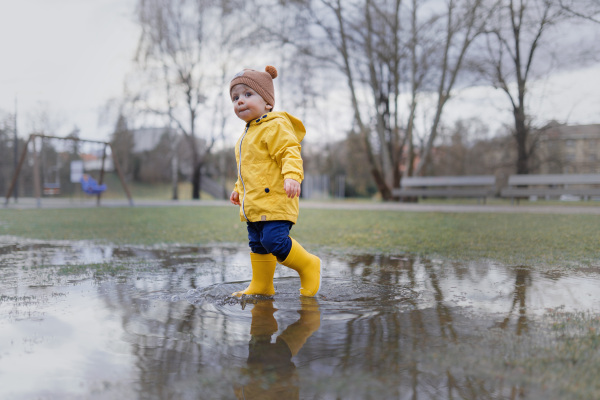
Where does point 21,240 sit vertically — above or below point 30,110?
below

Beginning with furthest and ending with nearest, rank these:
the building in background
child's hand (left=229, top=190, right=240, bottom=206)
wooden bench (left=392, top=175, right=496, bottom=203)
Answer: the building in background → wooden bench (left=392, top=175, right=496, bottom=203) → child's hand (left=229, top=190, right=240, bottom=206)

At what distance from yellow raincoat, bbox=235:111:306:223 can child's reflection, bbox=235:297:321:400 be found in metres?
0.52

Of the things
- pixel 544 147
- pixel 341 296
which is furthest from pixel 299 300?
pixel 544 147

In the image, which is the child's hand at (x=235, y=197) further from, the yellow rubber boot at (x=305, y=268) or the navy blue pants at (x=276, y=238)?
the yellow rubber boot at (x=305, y=268)

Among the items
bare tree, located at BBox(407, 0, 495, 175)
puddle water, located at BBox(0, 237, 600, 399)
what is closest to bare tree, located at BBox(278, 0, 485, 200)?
bare tree, located at BBox(407, 0, 495, 175)

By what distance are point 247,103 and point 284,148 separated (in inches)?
17.0

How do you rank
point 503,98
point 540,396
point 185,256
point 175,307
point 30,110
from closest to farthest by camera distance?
point 540,396 < point 175,307 < point 185,256 < point 503,98 < point 30,110

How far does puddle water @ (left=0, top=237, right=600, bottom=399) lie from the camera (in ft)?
4.99

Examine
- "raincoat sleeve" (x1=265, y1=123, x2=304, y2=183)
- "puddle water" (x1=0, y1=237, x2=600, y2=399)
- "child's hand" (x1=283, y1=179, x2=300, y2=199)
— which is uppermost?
"raincoat sleeve" (x1=265, y1=123, x2=304, y2=183)

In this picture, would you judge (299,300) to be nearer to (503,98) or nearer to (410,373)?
(410,373)

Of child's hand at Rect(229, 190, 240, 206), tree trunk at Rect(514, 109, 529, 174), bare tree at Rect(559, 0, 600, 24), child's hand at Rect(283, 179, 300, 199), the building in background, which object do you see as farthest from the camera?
the building in background

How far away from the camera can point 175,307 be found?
2.55 m

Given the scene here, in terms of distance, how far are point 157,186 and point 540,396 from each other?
41.5 metres

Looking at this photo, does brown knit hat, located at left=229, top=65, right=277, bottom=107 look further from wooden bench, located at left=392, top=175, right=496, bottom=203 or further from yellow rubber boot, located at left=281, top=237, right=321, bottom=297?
wooden bench, located at left=392, top=175, right=496, bottom=203
